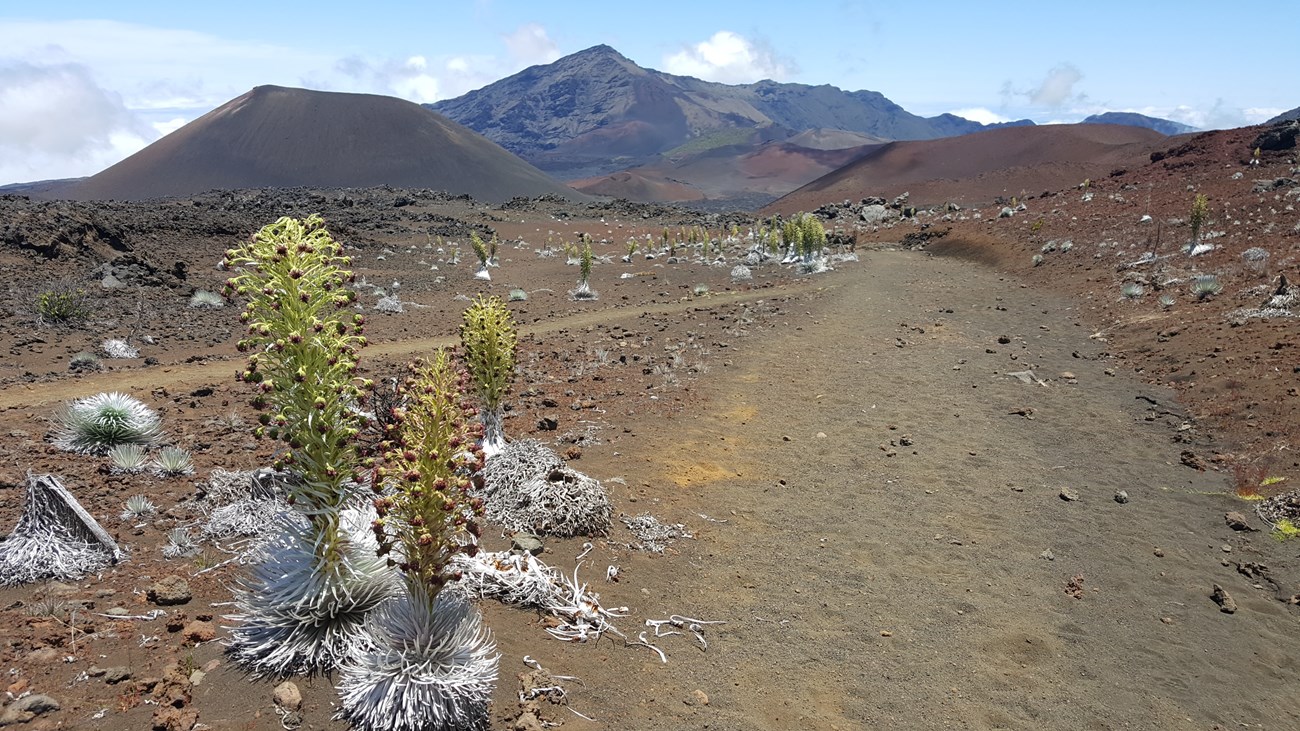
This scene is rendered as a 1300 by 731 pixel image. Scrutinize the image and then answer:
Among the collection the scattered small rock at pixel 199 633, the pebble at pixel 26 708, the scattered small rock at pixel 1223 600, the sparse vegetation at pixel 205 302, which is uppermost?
the sparse vegetation at pixel 205 302

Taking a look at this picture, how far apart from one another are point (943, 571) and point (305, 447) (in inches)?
151

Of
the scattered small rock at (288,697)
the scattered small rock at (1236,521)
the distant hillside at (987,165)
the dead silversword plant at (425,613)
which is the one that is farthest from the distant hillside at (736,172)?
the scattered small rock at (288,697)

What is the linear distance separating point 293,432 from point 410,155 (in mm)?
79043

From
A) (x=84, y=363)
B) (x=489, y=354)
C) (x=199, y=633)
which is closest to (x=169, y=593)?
(x=199, y=633)

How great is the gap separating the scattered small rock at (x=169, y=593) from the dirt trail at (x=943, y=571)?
5.86 ft

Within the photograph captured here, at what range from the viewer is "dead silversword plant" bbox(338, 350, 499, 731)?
2766 millimetres

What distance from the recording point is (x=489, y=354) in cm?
541

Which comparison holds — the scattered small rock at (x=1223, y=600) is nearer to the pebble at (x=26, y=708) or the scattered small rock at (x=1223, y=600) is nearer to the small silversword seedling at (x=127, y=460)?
the pebble at (x=26, y=708)

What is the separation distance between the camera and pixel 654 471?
5.96 meters

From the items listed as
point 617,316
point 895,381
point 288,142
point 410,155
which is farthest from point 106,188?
point 895,381

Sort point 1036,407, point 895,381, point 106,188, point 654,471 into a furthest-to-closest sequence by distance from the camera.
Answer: point 106,188 < point 895,381 < point 1036,407 < point 654,471

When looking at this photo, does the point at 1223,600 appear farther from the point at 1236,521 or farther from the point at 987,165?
the point at 987,165

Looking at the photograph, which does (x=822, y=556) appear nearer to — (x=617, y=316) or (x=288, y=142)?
(x=617, y=316)

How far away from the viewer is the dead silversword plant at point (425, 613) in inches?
109
